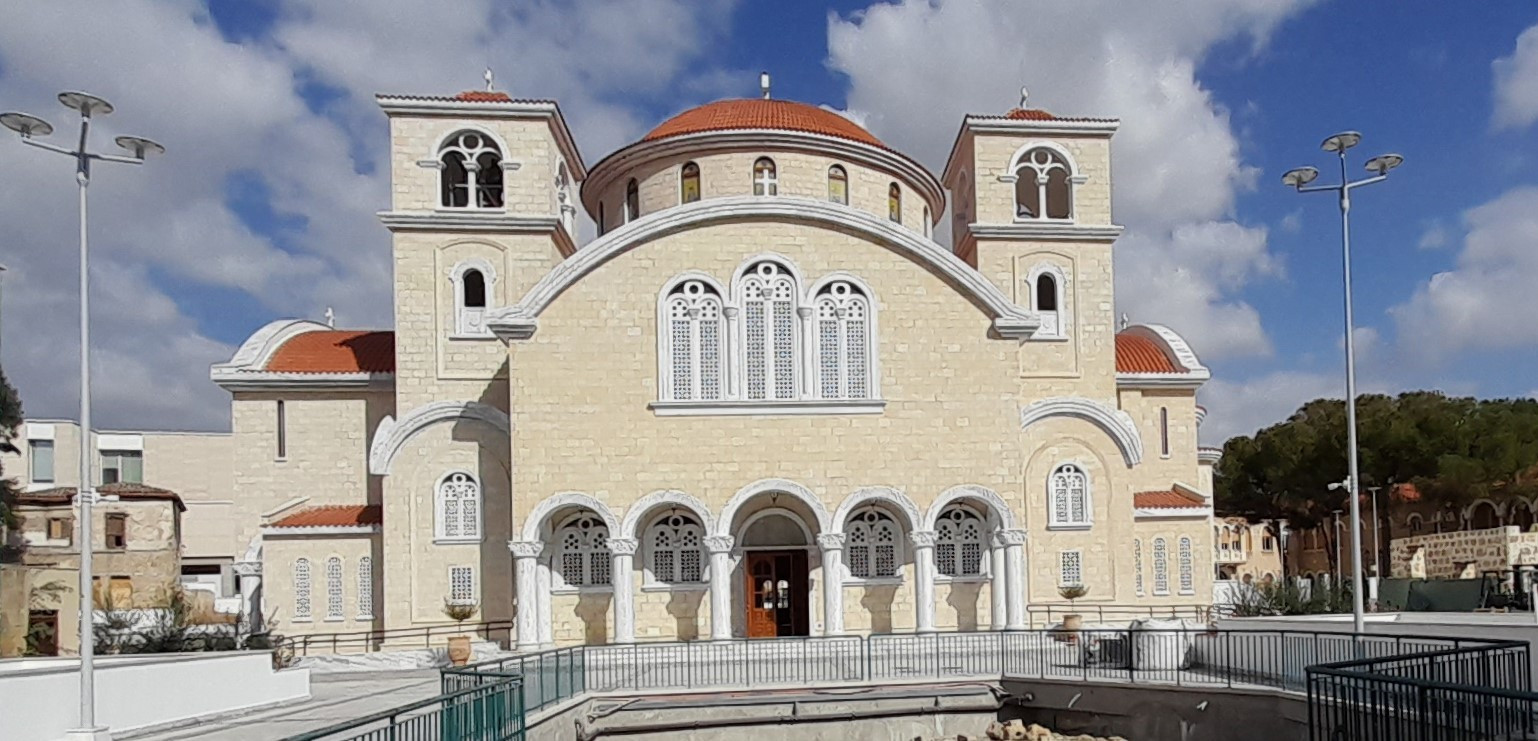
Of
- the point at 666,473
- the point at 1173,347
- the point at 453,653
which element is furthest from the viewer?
the point at 1173,347

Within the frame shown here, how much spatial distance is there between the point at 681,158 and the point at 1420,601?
2282cm

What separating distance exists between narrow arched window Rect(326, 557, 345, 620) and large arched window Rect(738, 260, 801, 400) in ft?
34.5

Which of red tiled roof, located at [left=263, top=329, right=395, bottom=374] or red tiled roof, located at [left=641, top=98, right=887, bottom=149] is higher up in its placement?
red tiled roof, located at [left=641, top=98, right=887, bottom=149]

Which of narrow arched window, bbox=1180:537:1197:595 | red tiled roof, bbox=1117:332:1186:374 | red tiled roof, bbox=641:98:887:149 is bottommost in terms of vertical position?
narrow arched window, bbox=1180:537:1197:595

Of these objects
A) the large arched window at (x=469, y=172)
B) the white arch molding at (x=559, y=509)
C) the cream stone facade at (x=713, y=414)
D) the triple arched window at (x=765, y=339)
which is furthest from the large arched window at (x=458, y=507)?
the large arched window at (x=469, y=172)

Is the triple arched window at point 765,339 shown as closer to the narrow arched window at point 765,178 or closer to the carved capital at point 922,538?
the carved capital at point 922,538

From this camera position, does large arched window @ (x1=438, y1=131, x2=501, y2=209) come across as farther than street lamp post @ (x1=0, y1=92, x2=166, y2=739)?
Yes

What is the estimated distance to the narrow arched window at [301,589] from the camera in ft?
81.4

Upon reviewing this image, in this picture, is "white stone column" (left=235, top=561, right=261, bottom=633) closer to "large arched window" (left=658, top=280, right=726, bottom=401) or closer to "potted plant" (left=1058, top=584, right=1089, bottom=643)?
"large arched window" (left=658, top=280, right=726, bottom=401)

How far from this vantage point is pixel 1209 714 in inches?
631

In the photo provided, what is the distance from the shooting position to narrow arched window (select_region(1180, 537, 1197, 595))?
26953 millimetres

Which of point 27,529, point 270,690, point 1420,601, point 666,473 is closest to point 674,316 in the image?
point 666,473

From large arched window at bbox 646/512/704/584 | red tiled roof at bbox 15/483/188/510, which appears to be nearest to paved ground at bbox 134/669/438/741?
large arched window at bbox 646/512/704/584

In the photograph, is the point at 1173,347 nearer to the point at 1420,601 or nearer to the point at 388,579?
the point at 1420,601
